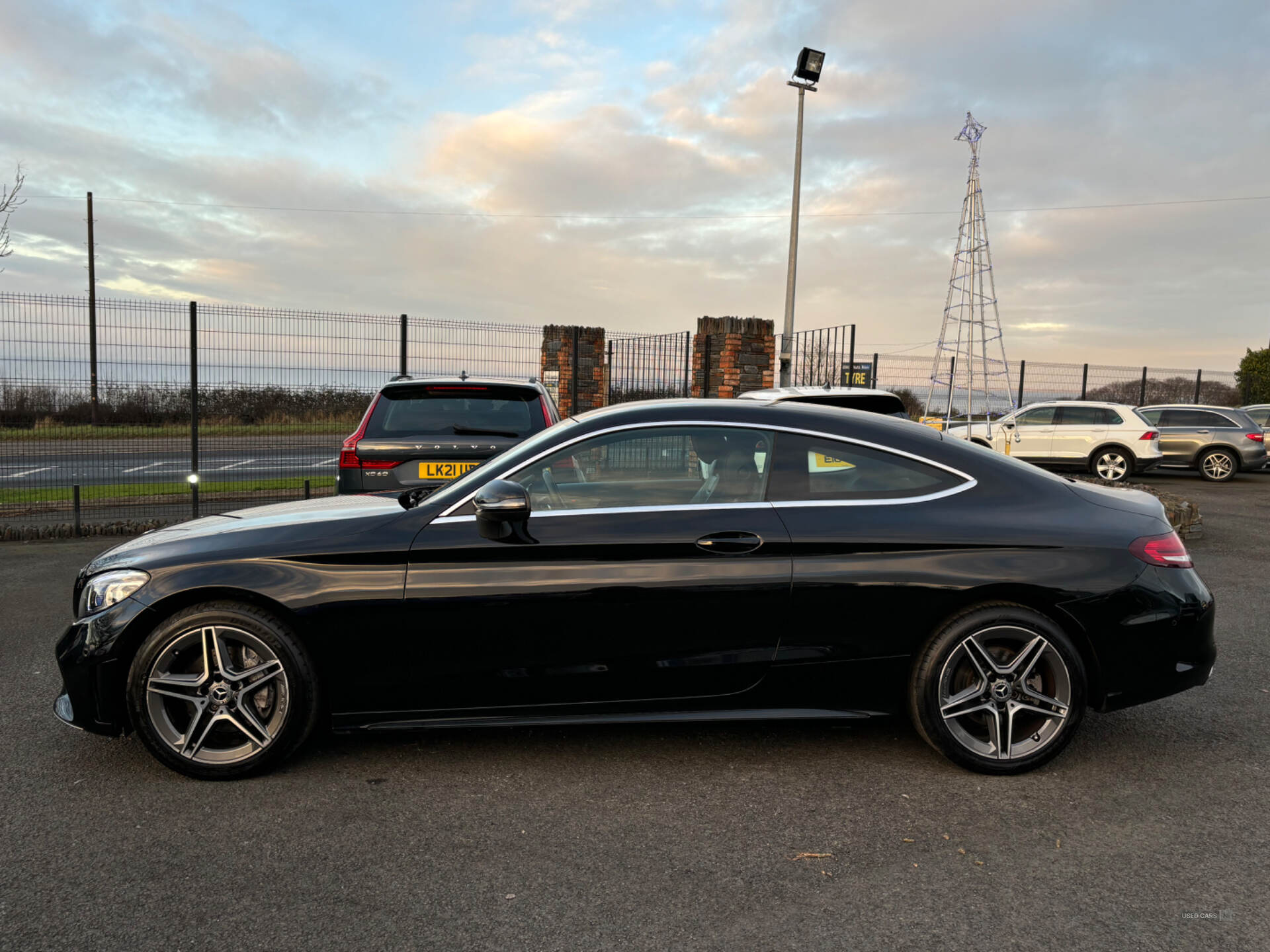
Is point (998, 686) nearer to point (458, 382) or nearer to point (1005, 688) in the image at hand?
point (1005, 688)

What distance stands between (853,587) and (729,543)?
519 millimetres

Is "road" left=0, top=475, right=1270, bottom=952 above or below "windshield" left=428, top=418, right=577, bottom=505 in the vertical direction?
below

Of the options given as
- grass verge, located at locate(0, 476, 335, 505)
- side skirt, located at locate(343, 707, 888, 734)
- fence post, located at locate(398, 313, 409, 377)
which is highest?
fence post, located at locate(398, 313, 409, 377)

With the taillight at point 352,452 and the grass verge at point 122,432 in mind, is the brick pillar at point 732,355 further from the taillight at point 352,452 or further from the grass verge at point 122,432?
the taillight at point 352,452

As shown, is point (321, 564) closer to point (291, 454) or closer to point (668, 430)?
point (668, 430)

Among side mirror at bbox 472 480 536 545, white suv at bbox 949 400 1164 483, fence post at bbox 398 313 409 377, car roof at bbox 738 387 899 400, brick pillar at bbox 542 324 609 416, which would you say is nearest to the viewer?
side mirror at bbox 472 480 536 545

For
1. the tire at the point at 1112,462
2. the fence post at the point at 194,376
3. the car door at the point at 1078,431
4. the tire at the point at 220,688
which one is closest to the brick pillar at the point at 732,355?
the car door at the point at 1078,431

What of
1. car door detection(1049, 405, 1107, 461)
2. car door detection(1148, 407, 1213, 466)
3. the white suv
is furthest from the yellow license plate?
car door detection(1148, 407, 1213, 466)

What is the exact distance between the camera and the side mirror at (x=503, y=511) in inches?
131

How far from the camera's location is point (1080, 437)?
1673 centimetres

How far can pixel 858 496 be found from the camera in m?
3.60

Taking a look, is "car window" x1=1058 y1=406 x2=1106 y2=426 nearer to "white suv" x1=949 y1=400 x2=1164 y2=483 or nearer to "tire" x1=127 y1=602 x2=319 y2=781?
"white suv" x1=949 y1=400 x2=1164 y2=483

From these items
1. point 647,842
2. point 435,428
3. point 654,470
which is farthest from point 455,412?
point 647,842

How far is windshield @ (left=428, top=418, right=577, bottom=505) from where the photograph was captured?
3.57 m
